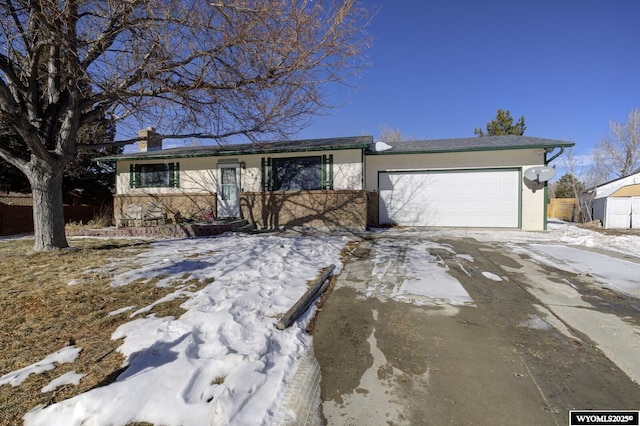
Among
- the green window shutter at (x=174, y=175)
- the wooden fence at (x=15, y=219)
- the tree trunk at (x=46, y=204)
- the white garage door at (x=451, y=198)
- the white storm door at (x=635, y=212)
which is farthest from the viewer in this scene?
the green window shutter at (x=174, y=175)

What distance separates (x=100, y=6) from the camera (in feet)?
16.1

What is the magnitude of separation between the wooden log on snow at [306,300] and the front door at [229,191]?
26.1 ft

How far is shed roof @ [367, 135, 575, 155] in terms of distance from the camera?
428 inches

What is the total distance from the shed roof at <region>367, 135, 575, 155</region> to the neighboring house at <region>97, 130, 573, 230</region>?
4cm

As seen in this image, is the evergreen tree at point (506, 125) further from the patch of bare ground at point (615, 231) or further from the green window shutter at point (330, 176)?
the green window shutter at point (330, 176)

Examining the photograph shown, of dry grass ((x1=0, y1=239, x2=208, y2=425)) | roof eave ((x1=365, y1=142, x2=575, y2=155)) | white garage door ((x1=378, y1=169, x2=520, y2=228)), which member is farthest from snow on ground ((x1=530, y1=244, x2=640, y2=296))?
dry grass ((x1=0, y1=239, x2=208, y2=425))

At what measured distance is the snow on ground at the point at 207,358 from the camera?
1803 millimetres

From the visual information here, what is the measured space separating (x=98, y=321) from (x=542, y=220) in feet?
43.1

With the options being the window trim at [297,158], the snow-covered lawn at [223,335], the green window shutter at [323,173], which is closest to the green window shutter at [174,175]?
the window trim at [297,158]

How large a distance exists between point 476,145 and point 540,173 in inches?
93.3

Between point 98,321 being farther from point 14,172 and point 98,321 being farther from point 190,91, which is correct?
point 14,172

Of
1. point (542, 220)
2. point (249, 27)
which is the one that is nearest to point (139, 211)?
point (249, 27)

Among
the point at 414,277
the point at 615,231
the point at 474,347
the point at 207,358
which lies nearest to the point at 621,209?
the point at 615,231

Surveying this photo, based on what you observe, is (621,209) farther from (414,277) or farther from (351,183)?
(414,277)
